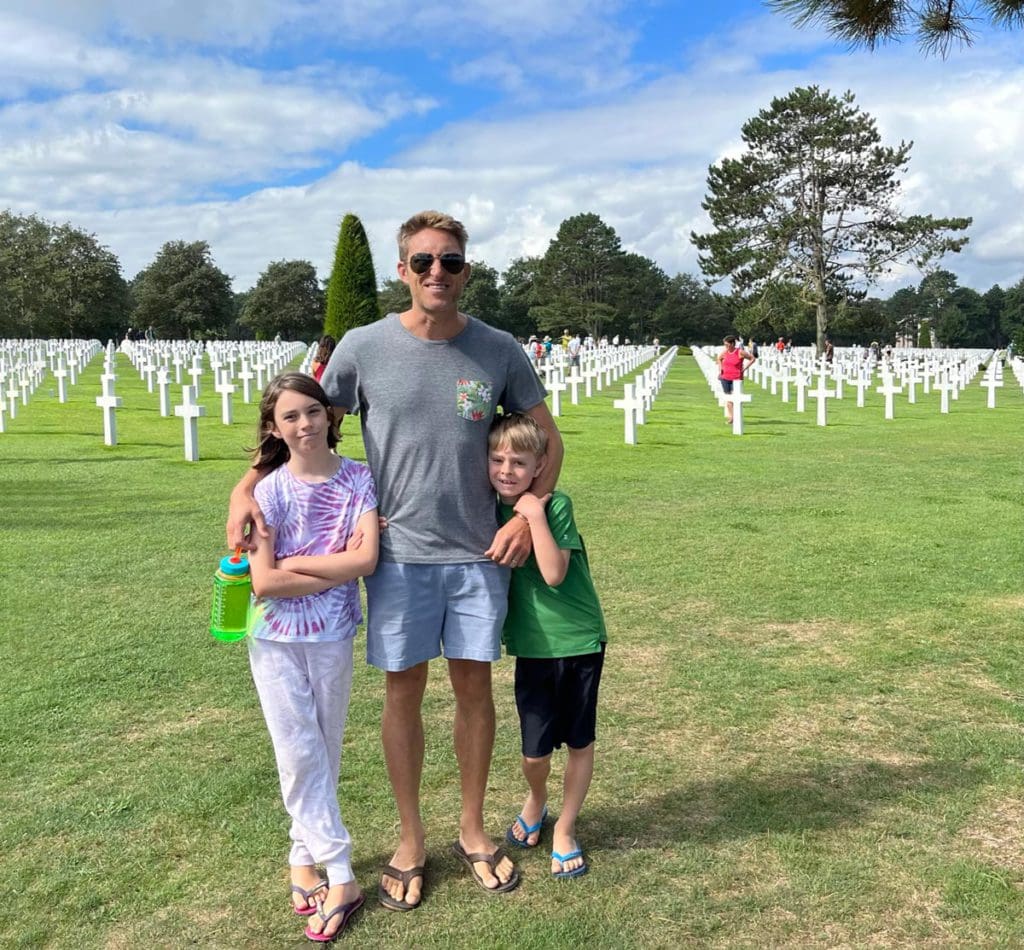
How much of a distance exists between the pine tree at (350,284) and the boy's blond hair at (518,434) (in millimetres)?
30680

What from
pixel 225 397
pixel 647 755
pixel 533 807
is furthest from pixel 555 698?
pixel 225 397

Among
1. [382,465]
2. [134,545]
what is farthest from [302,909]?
[134,545]

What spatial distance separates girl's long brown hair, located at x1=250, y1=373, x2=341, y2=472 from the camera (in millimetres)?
2838

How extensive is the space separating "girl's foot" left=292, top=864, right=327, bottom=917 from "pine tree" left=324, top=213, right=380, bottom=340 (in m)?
30.9

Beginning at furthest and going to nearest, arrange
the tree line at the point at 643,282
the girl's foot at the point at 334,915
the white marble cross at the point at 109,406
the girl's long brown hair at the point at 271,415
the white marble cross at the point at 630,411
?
the tree line at the point at 643,282, the white marble cross at the point at 630,411, the white marble cross at the point at 109,406, the girl's long brown hair at the point at 271,415, the girl's foot at the point at 334,915

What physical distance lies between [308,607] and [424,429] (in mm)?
592

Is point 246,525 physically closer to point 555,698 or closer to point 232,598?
point 232,598

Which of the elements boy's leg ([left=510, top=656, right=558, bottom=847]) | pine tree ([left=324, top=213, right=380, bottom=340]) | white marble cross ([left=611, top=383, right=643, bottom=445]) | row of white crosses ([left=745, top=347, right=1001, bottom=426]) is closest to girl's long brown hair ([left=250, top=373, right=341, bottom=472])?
boy's leg ([left=510, top=656, right=558, bottom=847])

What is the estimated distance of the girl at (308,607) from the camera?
281 centimetres

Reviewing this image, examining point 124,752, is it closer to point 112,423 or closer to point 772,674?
point 772,674

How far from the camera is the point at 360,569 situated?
9.21 feet

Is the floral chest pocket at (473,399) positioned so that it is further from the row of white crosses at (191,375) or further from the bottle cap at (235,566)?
the row of white crosses at (191,375)

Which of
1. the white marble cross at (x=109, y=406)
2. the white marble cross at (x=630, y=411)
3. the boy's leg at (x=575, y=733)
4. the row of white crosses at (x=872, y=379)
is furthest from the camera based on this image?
the row of white crosses at (x=872, y=379)

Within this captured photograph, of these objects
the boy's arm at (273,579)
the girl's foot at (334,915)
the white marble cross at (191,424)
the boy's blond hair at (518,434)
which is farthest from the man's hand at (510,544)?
the white marble cross at (191,424)
